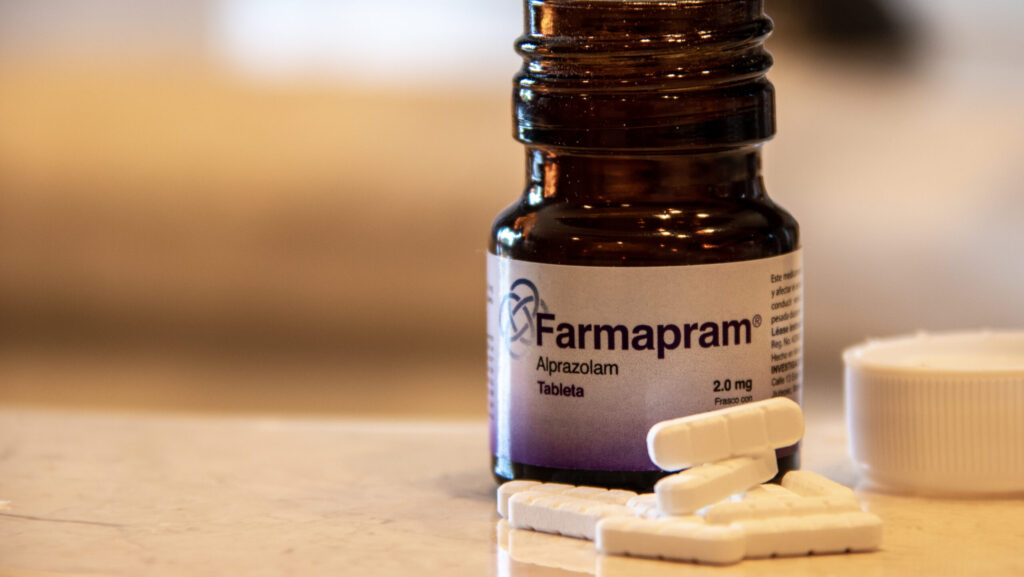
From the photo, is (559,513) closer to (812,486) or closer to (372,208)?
(812,486)

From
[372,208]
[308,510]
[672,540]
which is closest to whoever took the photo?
[672,540]

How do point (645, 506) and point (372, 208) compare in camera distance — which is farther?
point (372, 208)

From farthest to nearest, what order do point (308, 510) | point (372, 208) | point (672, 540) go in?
point (372, 208) < point (308, 510) < point (672, 540)

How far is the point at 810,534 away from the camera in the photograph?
0.63 m

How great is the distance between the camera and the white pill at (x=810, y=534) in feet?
2.06

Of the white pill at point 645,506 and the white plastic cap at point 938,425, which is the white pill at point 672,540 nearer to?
the white pill at point 645,506

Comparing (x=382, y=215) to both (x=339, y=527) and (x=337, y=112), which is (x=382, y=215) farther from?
(x=339, y=527)

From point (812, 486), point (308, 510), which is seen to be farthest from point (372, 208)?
point (812, 486)

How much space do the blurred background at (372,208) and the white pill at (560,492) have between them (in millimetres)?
800

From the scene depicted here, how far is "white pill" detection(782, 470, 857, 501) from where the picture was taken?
2.16ft

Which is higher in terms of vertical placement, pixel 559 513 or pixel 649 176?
pixel 649 176

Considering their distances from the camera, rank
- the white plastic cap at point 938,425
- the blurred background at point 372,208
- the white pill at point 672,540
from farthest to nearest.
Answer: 1. the blurred background at point 372,208
2. the white plastic cap at point 938,425
3. the white pill at point 672,540

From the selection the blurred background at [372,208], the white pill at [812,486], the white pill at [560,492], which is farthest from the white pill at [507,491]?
the blurred background at [372,208]

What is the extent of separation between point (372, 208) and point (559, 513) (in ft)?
3.13
